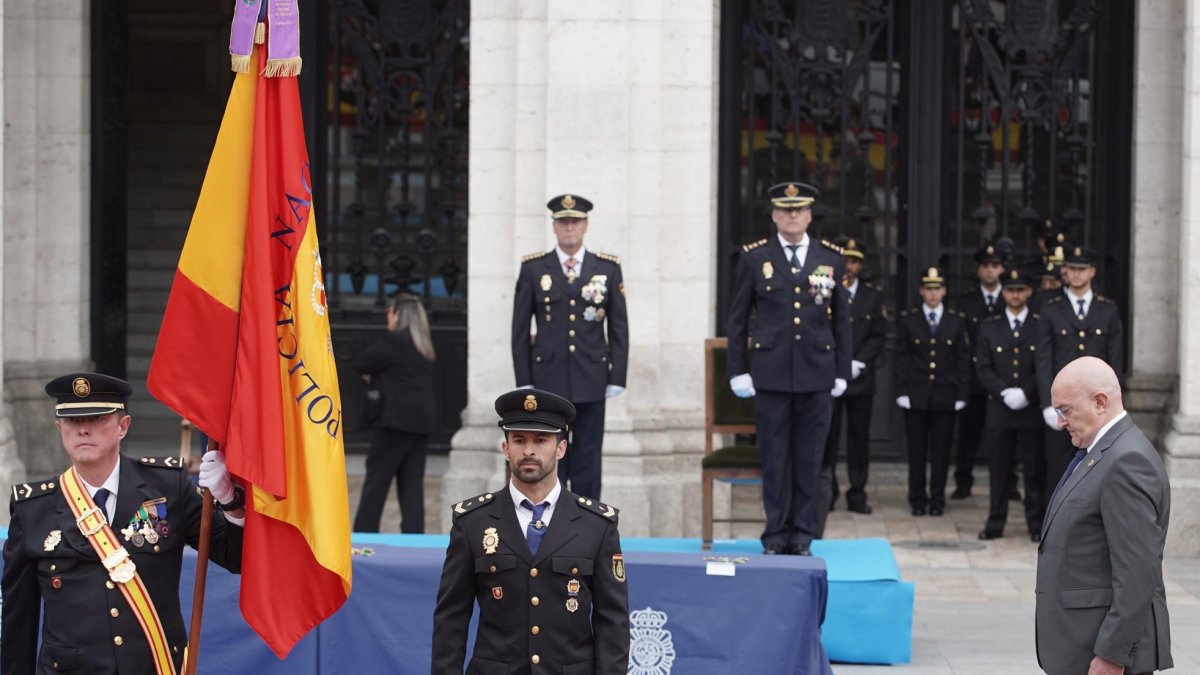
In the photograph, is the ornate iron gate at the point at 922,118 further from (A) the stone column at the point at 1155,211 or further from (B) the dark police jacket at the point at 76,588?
(B) the dark police jacket at the point at 76,588

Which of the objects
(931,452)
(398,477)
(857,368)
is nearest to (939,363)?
(931,452)

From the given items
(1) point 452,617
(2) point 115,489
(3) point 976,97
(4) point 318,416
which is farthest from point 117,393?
(3) point 976,97

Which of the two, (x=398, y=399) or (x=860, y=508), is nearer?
(x=398, y=399)

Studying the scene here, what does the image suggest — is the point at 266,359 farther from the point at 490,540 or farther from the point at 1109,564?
the point at 1109,564

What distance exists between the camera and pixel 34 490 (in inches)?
244

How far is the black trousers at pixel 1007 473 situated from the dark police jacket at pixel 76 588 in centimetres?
808

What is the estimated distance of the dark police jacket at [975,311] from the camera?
46.2 ft

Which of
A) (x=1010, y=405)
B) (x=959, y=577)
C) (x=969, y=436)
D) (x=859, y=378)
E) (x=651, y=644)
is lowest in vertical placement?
(x=959, y=577)

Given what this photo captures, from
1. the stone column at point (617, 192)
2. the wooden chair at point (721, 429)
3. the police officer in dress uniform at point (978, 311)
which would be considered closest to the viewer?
the wooden chair at point (721, 429)

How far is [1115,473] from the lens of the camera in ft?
20.3

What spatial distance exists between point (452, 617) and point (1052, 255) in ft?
30.0

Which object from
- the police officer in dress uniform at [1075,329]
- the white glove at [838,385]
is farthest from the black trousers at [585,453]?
the police officer in dress uniform at [1075,329]

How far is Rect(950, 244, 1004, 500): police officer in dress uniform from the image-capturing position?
14.2 m

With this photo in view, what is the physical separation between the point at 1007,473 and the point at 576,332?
375 cm
